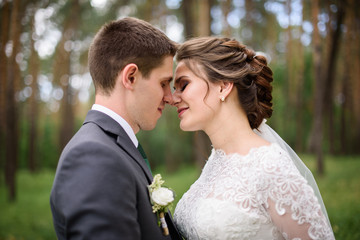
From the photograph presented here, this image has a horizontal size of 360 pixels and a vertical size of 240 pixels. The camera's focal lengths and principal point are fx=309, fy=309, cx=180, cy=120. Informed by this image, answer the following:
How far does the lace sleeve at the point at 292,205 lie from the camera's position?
83.4 inches

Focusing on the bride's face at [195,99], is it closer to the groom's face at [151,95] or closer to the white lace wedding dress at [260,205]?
the groom's face at [151,95]

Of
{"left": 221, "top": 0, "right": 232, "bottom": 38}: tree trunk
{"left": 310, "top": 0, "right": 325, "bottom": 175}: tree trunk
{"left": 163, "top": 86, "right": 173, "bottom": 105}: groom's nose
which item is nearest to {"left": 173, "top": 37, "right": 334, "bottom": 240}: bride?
{"left": 163, "top": 86, "right": 173, "bottom": 105}: groom's nose

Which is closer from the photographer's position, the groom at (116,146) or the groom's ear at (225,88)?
the groom at (116,146)

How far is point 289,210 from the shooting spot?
212 centimetres

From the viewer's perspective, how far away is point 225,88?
263 cm

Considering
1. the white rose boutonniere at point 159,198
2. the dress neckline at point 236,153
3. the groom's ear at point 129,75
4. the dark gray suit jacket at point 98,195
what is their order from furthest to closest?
the dress neckline at point 236,153
the groom's ear at point 129,75
the white rose boutonniere at point 159,198
the dark gray suit jacket at point 98,195

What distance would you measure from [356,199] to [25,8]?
11.7 metres

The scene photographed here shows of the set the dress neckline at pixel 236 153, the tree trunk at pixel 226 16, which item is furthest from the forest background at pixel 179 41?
the dress neckline at pixel 236 153

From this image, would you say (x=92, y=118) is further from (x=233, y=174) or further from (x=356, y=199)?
(x=356, y=199)

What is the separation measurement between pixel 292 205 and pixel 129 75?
143 cm

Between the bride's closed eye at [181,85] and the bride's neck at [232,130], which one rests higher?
the bride's closed eye at [181,85]

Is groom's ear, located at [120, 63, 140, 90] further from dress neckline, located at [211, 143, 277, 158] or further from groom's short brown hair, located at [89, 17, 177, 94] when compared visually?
dress neckline, located at [211, 143, 277, 158]

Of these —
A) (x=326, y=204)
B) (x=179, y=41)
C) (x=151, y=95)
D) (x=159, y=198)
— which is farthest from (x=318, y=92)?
(x=159, y=198)

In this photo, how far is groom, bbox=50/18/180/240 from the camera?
1471mm
